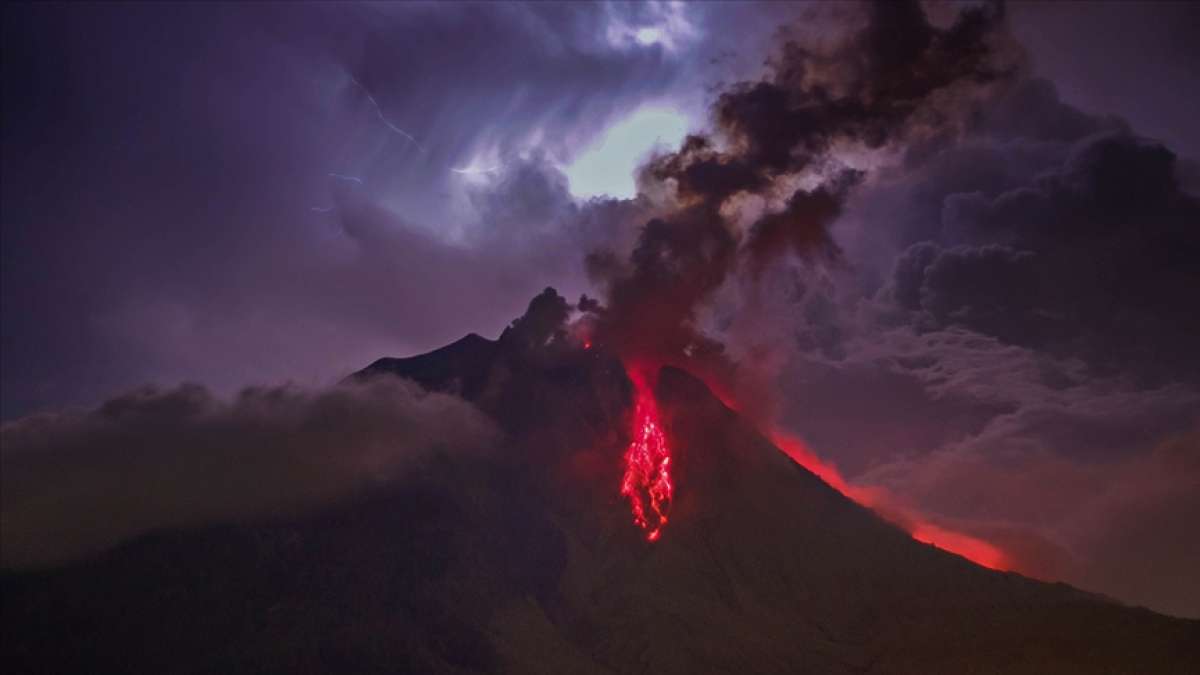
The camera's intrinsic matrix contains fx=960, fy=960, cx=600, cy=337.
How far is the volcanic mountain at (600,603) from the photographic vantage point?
521 feet

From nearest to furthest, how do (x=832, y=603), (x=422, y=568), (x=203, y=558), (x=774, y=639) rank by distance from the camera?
(x=774, y=639) < (x=832, y=603) < (x=422, y=568) < (x=203, y=558)

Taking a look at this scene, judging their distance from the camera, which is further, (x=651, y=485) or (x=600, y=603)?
(x=651, y=485)

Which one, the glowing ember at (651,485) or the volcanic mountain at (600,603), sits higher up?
the glowing ember at (651,485)

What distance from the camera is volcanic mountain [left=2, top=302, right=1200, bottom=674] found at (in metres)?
159

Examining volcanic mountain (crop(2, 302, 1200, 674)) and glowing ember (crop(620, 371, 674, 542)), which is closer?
volcanic mountain (crop(2, 302, 1200, 674))

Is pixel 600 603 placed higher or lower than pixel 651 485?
lower

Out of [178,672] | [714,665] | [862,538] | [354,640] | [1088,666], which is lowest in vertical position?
[178,672]

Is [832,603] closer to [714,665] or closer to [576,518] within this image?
[714,665]

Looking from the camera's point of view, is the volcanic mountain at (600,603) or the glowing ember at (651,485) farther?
the glowing ember at (651,485)

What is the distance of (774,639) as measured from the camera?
164m

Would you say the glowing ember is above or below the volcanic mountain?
above

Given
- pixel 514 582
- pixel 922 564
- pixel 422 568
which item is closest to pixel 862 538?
pixel 922 564

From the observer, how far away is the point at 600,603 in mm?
174875

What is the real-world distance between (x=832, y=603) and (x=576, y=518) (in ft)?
171
